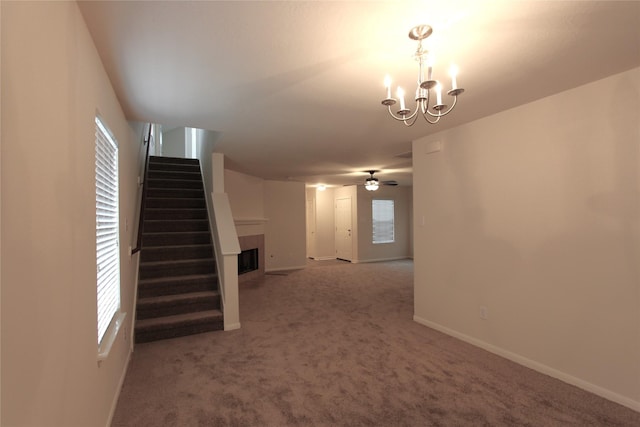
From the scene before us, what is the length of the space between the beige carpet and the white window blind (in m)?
0.75

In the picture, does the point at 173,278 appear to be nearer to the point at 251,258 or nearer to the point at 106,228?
the point at 106,228

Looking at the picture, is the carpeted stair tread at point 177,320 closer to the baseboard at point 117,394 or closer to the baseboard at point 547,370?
the baseboard at point 117,394

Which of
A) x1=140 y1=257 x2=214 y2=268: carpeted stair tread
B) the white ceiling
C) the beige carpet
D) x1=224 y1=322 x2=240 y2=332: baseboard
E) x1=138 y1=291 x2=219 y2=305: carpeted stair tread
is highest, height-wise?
the white ceiling

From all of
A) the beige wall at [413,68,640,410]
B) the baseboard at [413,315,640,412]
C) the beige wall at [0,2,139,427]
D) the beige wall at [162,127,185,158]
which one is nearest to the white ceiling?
the beige wall at [413,68,640,410]

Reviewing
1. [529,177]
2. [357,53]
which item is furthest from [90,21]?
[529,177]

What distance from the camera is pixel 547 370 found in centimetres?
250

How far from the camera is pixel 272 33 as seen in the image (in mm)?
1550

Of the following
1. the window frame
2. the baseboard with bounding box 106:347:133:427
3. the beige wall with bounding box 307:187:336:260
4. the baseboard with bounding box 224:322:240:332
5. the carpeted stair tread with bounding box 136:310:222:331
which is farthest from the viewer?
the beige wall with bounding box 307:187:336:260

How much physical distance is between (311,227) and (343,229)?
1.06 meters

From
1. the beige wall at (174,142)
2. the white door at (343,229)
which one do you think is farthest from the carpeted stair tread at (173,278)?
the white door at (343,229)

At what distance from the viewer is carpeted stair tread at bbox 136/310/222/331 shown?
3277mm

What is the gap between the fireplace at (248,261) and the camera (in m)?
6.20

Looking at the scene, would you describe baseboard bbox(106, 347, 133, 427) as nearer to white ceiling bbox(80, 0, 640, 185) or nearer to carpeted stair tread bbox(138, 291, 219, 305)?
carpeted stair tread bbox(138, 291, 219, 305)

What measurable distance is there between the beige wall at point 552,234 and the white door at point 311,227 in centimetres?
601
